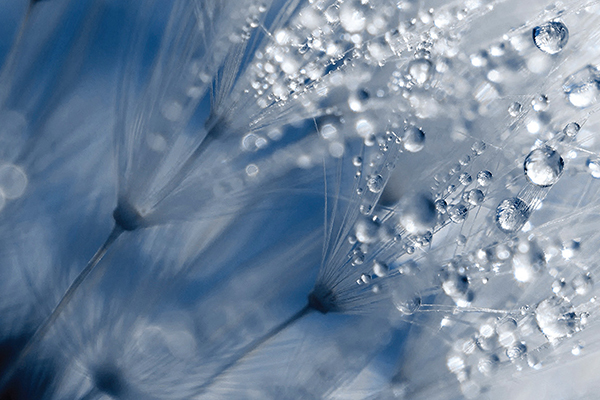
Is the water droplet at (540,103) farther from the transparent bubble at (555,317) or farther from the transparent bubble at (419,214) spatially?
the transparent bubble at (555,317)

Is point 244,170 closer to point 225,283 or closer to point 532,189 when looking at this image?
point 225,283

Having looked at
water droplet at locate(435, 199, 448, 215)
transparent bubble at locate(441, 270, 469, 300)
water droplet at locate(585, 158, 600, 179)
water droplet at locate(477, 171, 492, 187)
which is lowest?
transparent bubble at locate(441, 270, 469, 300)

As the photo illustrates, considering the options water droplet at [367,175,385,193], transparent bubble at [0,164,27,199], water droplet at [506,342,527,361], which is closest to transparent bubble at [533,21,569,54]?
water droplet at [367,175,385,193]

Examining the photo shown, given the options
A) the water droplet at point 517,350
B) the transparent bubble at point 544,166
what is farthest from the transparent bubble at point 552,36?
the water droplet at point 517,350

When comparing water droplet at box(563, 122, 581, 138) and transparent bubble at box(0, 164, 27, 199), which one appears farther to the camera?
transparent bubble at box(0, 164, 27, 199)

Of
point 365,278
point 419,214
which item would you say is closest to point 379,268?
point 365,278

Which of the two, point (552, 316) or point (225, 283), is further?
point (225, 283)

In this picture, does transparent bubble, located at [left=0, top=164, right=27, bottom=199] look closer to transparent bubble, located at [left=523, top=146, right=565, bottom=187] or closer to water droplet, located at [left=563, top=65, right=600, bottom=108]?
transparent bubble, located at [left=523, top=146, right=565, bottom=187]

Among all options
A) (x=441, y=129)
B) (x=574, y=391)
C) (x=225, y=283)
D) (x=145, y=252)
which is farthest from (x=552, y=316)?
(x=145, y=252)
